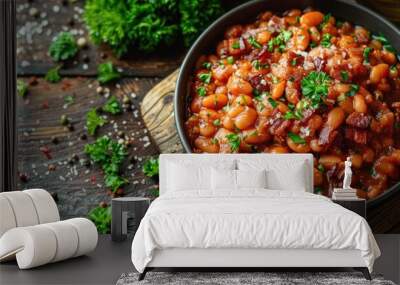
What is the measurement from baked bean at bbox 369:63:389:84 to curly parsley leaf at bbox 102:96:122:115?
7.14 ft

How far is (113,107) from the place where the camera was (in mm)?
6309

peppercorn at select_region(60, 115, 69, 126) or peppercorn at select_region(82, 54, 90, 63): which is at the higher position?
peppercorn at select_region(82, 54, 90, 63)

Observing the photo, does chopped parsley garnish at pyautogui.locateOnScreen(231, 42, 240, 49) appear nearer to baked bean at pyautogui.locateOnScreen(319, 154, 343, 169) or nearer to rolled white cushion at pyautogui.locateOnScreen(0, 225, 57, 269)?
baked bean at pyautogui.locateOnScreen(319, 154, 343, 169)

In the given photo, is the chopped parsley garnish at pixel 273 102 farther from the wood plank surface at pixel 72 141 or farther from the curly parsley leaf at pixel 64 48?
the curly parsley leaf at pixel 64 48

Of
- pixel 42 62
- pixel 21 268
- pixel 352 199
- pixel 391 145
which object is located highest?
pixel 42 62

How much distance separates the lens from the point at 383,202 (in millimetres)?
5586

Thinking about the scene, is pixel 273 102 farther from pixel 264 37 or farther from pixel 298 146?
pixel 264 37

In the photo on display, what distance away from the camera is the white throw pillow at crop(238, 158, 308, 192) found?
570cm

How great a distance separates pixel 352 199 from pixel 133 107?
2077 millimetres

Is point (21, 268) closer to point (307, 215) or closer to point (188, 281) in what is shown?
point (188, 281)

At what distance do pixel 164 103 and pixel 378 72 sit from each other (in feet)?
5.96

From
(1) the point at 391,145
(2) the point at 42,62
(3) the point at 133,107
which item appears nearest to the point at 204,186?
(3) the point at 133,107

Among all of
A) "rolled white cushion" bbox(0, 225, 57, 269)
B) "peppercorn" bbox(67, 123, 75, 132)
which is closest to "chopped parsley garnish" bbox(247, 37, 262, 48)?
"peppercorn" bbox(67, 123, 75, 132)

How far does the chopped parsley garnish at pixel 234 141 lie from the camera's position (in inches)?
227
